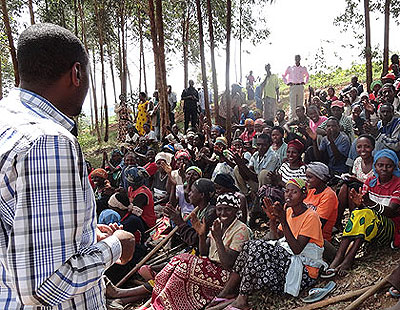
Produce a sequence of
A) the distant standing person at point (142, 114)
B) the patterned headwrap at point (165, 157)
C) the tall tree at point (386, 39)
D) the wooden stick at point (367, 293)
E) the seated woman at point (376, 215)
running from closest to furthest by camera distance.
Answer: the wooden stick at point (367, 293) < the seated woman at point (376, 215) < the patterned headwrap at point (165, 157) < the tall tree at point (386, 39) < the distant standing person at point (142, 114)

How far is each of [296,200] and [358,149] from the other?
1.52 meters

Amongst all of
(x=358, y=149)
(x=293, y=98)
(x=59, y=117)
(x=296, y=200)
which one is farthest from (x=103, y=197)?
(x=293, y=98)

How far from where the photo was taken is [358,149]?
183 inches

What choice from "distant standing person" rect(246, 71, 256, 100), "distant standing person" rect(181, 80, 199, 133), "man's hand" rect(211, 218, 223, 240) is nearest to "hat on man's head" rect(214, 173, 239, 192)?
"man's hand" rect(211, 218, 223, 240)

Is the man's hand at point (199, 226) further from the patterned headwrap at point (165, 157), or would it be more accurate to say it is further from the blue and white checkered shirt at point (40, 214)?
the patterned headwrap at point (165, 157)

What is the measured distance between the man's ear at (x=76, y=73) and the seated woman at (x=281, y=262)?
243 cm

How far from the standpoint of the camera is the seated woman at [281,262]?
338 cm

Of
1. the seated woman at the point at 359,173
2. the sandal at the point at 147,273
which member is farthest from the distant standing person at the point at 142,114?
the seated woman at the point at 359,173

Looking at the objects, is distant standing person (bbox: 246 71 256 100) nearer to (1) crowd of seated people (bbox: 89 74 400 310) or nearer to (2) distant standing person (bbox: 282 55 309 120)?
(2) distant standing person (bbox: 282 55 309 120)

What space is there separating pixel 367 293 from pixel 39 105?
2886 mm

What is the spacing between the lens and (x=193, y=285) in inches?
147

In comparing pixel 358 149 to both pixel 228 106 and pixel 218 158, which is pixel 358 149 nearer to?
pixel 218 158

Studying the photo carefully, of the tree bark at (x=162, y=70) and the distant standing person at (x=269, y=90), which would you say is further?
the distant standing person at (x=269, y=90)

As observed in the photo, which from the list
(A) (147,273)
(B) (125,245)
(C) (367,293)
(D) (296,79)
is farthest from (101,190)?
(D) (296,79)
